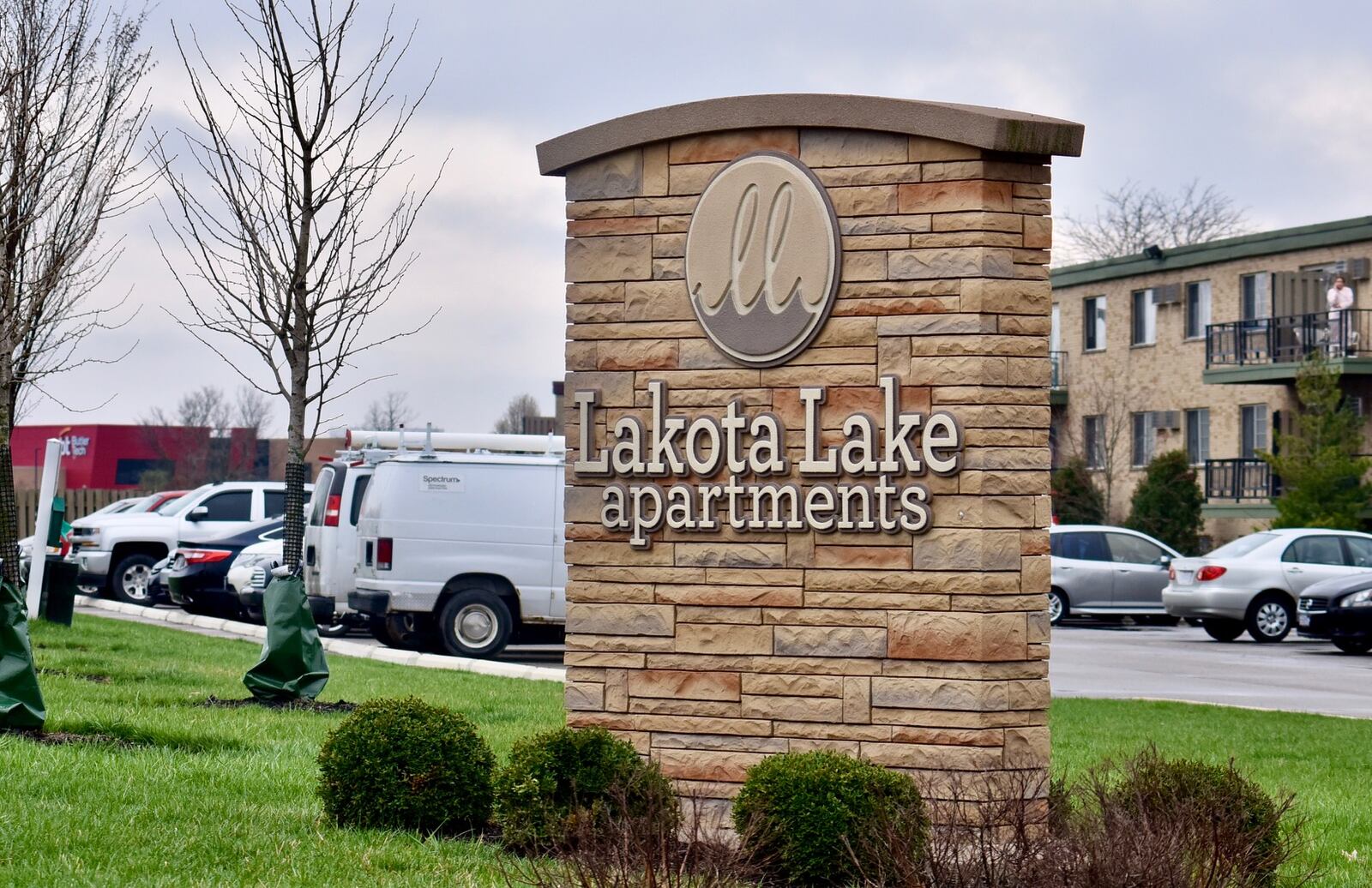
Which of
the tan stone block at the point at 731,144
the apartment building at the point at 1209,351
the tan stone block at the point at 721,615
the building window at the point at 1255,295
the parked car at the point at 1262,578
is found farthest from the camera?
the building window at the point at 1255,295

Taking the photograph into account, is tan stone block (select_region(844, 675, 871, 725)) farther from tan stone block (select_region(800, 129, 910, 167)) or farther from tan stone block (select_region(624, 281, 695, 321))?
tan stone block (select_region(800, 129, 910, 167))

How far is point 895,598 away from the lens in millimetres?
6926

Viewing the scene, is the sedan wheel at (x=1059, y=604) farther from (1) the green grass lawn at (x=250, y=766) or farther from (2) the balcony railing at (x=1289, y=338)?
(1) the green grass lawn at (x=250, y=766)

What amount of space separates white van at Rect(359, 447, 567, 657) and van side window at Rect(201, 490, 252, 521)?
787 centimetres

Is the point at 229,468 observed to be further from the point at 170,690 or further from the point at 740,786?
the point at 740,786

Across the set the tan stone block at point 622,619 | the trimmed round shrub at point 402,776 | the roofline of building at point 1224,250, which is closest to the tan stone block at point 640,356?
Answer: the tan stone block at point 622,619

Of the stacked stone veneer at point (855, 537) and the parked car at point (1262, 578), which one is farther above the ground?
the stacked stone veneer at point (855, 537)

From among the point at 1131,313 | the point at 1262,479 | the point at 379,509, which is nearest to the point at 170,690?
the point at 379,509

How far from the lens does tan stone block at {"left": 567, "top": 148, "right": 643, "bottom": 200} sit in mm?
7562

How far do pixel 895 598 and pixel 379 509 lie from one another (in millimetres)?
12295

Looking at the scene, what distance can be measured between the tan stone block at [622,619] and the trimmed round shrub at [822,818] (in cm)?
117

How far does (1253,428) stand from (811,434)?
3284cm

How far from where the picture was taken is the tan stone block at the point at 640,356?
291 inches

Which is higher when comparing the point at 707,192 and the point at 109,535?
the point at 707,192
